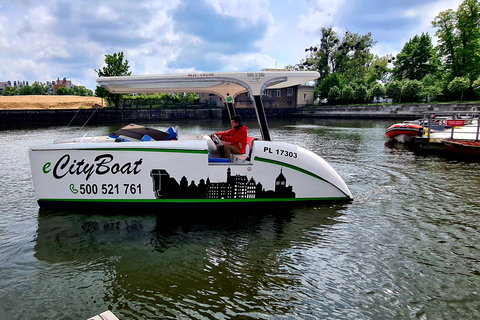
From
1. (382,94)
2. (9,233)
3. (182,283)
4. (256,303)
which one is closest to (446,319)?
(256,303)

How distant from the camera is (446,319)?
10.8ft

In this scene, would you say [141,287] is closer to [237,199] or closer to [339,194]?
[237,199]

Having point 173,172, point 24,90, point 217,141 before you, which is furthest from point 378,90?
point 24,90

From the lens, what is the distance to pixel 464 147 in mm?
12242

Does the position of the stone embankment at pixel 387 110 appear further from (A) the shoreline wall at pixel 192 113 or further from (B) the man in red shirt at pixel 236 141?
(B) the man in red shirt at pixel 236 141

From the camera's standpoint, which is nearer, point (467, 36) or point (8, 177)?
point (8, 177)

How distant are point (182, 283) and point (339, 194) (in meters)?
4.23

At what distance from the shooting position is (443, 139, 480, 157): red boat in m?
11.9

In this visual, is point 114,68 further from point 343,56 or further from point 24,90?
point 24,90

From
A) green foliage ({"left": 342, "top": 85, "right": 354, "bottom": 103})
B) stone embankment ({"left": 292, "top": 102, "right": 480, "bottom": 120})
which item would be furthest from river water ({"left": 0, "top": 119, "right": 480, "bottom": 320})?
green foliage ({"left": 342, "top": 85, "right": 354, "bottom": 103})

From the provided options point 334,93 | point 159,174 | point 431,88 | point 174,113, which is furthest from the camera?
point 334,93

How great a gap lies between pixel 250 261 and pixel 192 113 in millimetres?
50112

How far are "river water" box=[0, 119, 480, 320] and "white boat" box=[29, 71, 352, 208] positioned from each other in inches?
15.0

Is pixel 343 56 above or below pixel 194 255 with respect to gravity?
above
